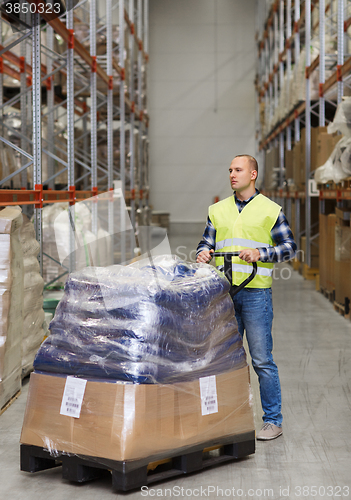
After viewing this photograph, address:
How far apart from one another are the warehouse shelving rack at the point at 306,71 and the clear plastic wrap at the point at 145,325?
4713mm

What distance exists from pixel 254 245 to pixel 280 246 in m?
0.15

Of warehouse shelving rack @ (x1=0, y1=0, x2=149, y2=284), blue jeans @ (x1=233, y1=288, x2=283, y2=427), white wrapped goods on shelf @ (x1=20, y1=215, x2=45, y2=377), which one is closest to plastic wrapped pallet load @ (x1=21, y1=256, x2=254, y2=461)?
blue jeans @ (x1=233, y1=288, x2=283, y2=427)

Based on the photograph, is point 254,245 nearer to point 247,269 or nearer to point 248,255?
point 247,269

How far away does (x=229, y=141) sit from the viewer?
71.4 ft

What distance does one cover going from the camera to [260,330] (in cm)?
342

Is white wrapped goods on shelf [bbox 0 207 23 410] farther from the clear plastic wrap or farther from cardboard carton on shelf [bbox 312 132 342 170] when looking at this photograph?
cardboard carton on shelf [bbox 312 132 342 170]

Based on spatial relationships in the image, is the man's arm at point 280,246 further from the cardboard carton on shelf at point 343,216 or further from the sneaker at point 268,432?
the cardboard carton on shelf at point 343,216

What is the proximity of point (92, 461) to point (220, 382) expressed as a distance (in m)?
0.78

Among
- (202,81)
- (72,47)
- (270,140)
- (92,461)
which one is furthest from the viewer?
(202,81)

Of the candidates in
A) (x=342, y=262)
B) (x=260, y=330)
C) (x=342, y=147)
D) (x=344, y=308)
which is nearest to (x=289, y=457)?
(x=260, y=330)

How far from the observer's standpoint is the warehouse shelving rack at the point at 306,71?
28.7ft

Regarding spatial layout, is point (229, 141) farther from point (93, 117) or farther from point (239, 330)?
point (239, 330)

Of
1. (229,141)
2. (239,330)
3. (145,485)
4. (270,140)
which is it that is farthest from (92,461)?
(229,141)

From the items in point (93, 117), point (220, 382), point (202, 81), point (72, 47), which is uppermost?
point (202, 81)
